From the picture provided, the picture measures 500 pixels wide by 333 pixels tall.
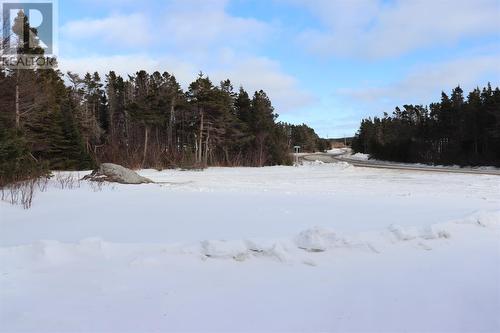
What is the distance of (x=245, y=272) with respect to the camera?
539 centimetres

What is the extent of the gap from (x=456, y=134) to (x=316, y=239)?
146 feet

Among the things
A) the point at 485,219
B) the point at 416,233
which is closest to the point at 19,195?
the point at 416,233

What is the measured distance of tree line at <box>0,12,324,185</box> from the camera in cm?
2736

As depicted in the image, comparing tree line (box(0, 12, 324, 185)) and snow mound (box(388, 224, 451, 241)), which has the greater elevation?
tree line (box(0, 12, 324, 185))

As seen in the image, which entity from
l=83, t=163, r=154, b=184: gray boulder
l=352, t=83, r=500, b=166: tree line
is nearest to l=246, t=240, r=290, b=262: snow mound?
l=83, t=163, r=154, b=184: gray boulder

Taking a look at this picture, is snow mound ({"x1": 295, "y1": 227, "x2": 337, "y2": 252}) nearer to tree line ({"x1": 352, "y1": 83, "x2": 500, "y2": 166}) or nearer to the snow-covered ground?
the snow-covered ground

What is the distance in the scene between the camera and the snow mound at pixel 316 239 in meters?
6.16

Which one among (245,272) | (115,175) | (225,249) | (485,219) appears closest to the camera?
(245,272)

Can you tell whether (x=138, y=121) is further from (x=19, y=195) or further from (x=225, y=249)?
(x=225, y=249)

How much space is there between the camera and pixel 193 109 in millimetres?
42188

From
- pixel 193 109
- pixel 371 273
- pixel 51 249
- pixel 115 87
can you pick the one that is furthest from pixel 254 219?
pixel 115 87

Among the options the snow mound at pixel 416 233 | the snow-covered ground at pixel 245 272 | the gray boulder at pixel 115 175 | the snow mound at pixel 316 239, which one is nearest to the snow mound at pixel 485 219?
the snow-covered ground at pixel 245 272

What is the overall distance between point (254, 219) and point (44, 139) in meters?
26.6

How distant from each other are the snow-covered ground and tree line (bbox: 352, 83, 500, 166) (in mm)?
35836
